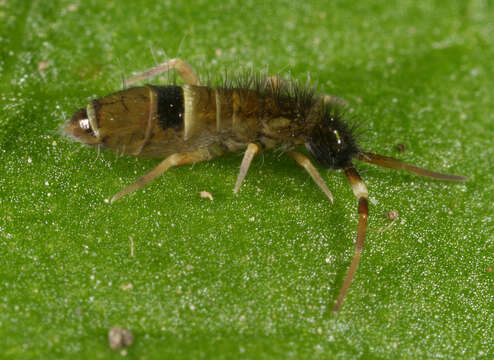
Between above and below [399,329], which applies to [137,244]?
above

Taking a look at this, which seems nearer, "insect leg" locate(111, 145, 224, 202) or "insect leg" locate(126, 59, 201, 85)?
"insect leg" locate(111, 145, 224, 202)

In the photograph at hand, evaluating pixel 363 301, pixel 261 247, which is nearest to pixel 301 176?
pixel 261 247

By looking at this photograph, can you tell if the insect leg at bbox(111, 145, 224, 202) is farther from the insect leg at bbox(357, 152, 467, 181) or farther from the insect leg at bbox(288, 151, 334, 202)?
the insect leg at bbox(357, 152, 467, 181)

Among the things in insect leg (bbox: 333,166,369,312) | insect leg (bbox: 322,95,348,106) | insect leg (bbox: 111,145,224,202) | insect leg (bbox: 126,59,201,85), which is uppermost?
insect leg (bbox: 126,59,201,85)

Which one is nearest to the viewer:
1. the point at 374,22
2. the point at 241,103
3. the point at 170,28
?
the point at 241,103

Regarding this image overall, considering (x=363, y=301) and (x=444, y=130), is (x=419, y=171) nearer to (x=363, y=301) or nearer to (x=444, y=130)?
(x=444, y=130)

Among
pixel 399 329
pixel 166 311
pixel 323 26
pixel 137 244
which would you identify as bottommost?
pixel 399 329

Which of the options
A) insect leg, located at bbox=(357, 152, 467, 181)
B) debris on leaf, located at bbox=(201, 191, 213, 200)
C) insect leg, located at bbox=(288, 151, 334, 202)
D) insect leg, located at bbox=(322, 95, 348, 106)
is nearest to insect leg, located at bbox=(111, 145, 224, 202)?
debris on leaf, located at bbox=(201, 191, 213, 200)

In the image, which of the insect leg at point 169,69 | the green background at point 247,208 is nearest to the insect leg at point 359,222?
the green background at point 247,208

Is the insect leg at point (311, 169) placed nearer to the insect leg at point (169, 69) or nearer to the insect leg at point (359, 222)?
the insect leg at point (359, 222)
